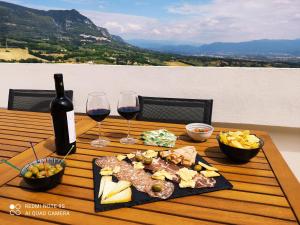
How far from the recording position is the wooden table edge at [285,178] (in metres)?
0.83

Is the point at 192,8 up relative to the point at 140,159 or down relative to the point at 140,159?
up

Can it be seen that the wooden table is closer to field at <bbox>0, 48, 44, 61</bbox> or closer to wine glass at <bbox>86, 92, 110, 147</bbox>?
wine glass at <bbox>86, 92, 110, 147</bbox>

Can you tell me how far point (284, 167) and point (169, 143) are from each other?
526 millimetres

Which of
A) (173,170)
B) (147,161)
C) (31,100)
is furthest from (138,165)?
(31,100)

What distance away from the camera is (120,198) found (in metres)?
0.84

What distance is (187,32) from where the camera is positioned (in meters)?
9.84

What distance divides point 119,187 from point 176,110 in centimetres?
106

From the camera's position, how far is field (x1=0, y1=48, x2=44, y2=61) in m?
4.23

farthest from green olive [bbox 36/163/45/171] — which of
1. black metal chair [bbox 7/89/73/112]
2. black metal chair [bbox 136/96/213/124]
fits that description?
black metal chair [bbox 7/89/73/112]

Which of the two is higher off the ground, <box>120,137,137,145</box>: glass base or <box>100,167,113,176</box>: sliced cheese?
<box>120,137,137,145</box>: glass base

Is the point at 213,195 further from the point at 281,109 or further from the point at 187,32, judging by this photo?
the point at 187,32

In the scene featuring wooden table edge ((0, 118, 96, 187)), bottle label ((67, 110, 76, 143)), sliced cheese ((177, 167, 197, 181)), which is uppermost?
bottle label ((67, 110, 76, 143))

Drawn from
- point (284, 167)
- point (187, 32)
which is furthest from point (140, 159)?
point (187, 32)

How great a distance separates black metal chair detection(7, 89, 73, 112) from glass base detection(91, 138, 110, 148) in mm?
932
